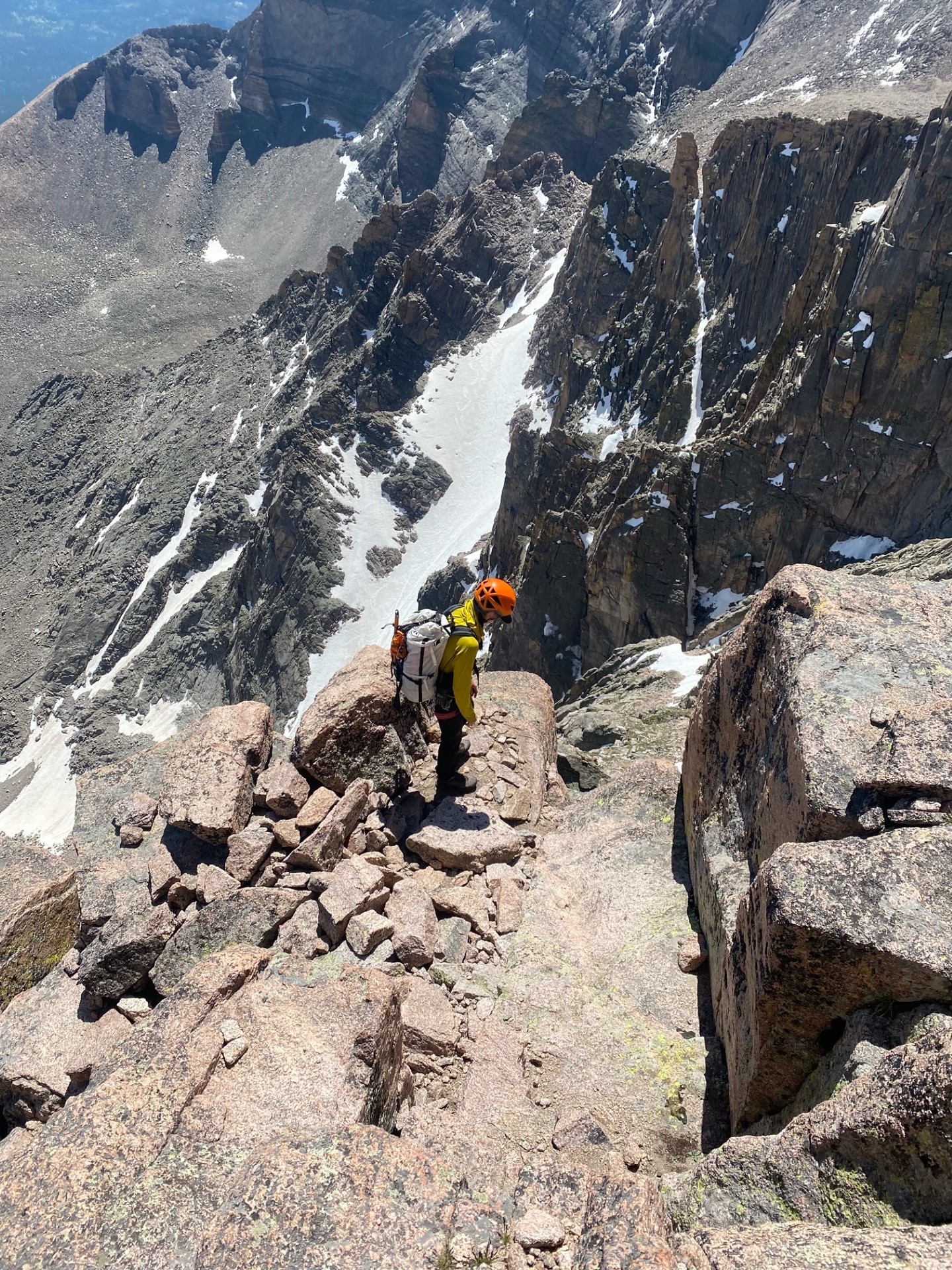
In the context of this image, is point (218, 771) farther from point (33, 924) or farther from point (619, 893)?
point (619, 893)

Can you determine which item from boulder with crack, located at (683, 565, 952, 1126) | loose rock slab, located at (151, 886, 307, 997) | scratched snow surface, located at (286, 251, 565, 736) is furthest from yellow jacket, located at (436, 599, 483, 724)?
scratched snow surface, located at (286, 251, 565, 736)

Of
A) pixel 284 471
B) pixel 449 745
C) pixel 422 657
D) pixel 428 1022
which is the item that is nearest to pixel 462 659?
pixel 422 657

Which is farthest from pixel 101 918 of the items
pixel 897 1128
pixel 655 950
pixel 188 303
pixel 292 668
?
pixel 188 303

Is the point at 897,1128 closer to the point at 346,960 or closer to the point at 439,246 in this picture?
the point at 346,960

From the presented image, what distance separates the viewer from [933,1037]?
4.95 m

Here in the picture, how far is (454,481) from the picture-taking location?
107 meters

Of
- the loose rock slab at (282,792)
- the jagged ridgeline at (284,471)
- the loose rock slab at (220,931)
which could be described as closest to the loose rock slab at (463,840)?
the loose rock slab at (282,792)

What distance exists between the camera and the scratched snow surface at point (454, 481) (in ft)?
296

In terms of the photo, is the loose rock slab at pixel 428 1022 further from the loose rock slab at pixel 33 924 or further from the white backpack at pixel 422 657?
the loose rock slab at pixel 33 924

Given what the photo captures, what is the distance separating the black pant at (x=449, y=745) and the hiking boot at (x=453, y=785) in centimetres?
2

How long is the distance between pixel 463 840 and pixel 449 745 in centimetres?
158

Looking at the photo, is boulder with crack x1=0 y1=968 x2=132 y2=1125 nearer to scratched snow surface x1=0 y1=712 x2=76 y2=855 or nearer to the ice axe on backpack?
the ice axe on backpack

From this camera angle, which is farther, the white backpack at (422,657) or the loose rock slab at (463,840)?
the white backpack at (422,657)

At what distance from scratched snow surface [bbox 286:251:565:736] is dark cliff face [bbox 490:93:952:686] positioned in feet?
64.2
